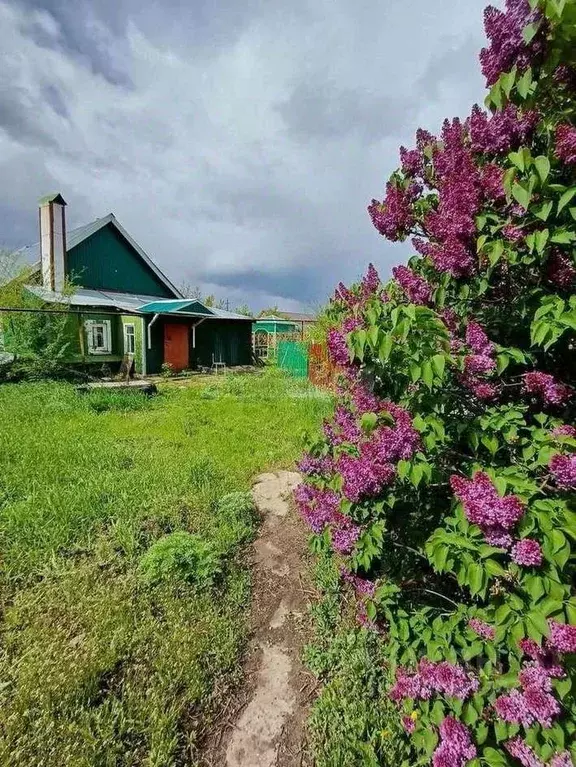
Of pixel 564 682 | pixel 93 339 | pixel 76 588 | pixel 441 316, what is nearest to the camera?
pixel 564 682

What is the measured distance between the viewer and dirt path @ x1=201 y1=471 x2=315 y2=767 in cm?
170

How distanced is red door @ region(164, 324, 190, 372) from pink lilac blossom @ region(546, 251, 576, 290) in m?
13.6

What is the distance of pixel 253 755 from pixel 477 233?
2.19 meters

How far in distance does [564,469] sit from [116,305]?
1358 centimetres

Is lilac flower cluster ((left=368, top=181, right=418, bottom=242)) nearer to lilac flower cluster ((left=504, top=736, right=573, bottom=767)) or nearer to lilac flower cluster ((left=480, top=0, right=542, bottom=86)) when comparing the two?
lilac flower cluster ((left=480, top=0, right=542, bottom=86))

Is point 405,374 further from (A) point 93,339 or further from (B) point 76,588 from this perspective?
(A) point 93,339

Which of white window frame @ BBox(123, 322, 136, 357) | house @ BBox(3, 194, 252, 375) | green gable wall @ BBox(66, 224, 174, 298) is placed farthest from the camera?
green gable wall @ BBox(66, 224, 174, 298)

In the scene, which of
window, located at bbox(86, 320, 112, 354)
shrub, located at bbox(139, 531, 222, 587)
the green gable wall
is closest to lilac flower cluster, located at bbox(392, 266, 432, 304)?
shrub, located at bbox(139, 531, 222, 587)

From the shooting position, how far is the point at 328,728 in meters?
1.74

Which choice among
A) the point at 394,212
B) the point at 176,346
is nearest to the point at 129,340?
the point at 176,346

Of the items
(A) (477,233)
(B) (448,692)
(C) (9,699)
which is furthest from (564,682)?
(C) (9,699)

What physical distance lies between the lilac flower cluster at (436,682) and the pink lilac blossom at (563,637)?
0.37 metres

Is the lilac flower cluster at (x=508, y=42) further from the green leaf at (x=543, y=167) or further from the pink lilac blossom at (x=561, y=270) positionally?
the pink lilac blossom at (x=561, y=270)

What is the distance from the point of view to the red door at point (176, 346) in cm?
1402
